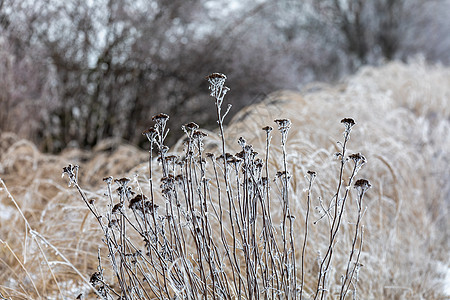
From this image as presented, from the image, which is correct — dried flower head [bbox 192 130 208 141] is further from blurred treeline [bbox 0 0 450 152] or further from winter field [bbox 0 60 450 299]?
blurred treeline [bbox 0 0 450 152]

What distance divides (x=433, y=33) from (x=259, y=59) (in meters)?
8.18

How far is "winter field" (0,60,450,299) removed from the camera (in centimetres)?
159

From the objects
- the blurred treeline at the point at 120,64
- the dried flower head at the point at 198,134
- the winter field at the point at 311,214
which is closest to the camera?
the dried flower head at the point at 198,134

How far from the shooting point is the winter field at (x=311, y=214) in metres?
1.59

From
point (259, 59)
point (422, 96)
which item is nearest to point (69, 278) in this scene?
point (259, 59)

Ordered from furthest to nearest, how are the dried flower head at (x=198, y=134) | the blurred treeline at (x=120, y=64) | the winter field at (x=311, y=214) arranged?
the blurred treeline at (x=120, y=64) → the winter field at (x=311, y=214) → the dried flower head at (x=198, y=134)

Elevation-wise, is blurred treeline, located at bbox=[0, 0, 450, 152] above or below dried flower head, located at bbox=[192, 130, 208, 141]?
above

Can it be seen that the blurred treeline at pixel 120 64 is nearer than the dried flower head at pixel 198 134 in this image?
No

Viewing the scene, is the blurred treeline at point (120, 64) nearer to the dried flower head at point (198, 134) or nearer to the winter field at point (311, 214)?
the winter field at point (311, 214)

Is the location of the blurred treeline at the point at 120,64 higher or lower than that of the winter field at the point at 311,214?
higher

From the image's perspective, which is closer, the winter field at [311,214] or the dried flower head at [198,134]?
the dried flower head at [198,134]

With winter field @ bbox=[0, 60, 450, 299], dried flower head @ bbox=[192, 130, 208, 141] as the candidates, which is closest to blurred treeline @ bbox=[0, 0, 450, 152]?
winter field @ bbox=[0, 60, 450, 299]

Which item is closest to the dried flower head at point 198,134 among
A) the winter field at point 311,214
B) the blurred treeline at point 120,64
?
the winter field at point 311,214

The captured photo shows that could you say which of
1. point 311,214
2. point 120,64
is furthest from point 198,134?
point 120,64
